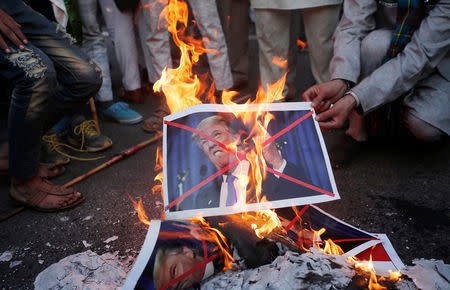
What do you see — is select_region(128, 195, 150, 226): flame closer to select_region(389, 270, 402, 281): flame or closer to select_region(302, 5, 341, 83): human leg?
select_region(389, 270, 402, 281): flame

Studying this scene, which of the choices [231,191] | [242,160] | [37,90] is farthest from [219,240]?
[37,90]

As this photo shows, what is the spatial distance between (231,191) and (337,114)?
0.69 metres

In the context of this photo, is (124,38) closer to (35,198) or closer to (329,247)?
(35,198)

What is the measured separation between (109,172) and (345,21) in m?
1.91

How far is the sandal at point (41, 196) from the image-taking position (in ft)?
6.41

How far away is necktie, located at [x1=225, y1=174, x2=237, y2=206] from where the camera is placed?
129 cm

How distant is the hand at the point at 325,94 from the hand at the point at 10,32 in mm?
1448

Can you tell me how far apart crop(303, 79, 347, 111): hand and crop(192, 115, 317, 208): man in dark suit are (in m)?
0.40

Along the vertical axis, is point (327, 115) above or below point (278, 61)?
above

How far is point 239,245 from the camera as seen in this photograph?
4.03ft

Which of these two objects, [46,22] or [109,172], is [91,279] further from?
[46,22]

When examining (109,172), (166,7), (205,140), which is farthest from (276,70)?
(205,140)

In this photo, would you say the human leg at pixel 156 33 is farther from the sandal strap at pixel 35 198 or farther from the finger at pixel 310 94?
the finger at pixel 310 94

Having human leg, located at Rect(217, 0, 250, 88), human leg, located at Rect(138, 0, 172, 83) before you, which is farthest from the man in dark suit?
human leg, located at Rect(217, 0, 250, 88)
